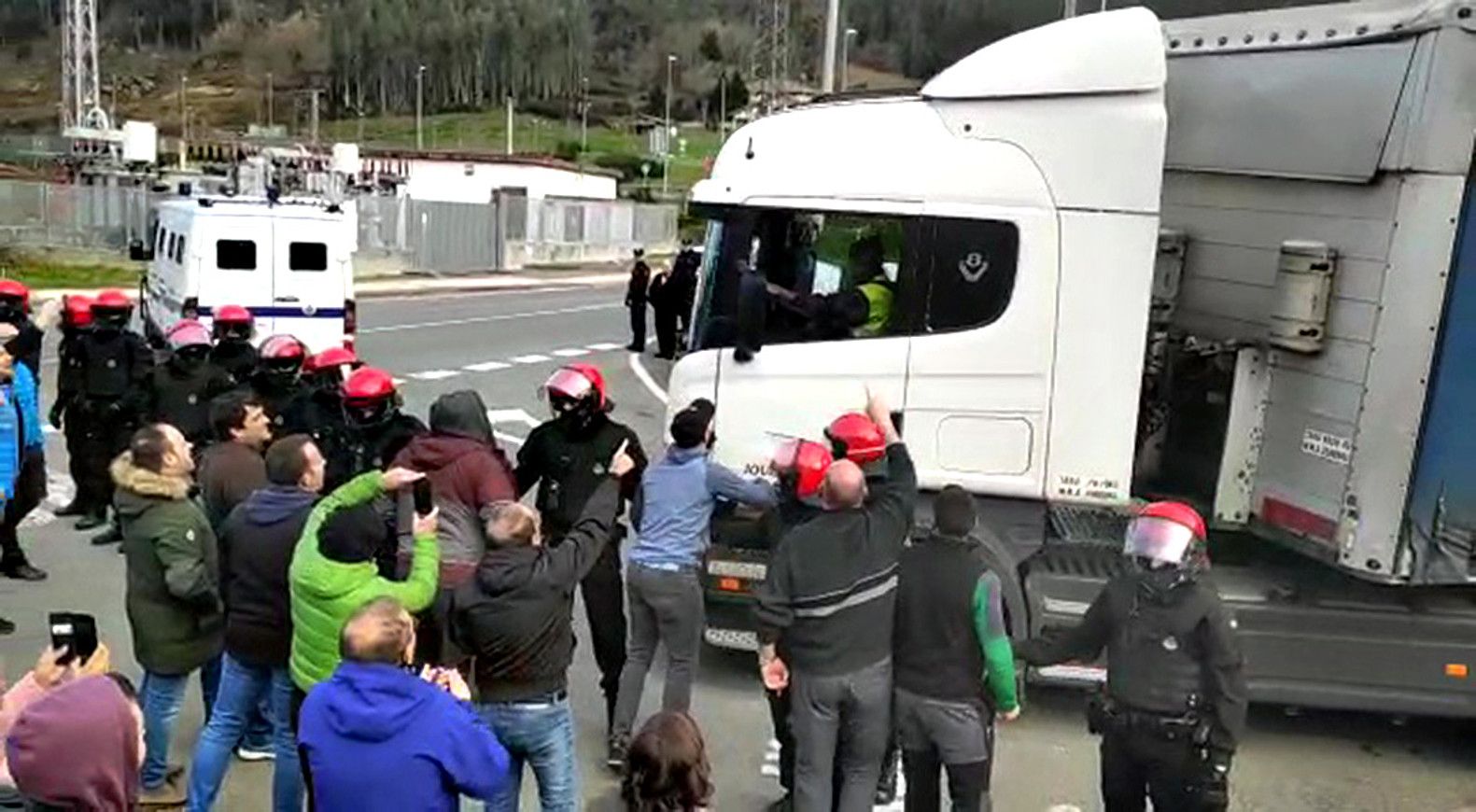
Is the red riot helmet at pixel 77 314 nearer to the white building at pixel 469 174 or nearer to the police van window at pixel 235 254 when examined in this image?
the police van window at pixel 235 254

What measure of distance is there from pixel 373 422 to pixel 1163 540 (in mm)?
3526

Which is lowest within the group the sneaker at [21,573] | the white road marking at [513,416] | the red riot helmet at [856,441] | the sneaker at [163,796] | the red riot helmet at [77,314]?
the white road marking at [513,416]

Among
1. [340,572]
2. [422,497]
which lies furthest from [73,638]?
[422,497]

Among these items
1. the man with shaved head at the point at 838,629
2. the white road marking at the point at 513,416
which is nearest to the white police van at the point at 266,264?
the white road marking at the point at 513,416

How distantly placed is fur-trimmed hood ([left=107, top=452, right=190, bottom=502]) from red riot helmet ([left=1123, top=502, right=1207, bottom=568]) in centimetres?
346

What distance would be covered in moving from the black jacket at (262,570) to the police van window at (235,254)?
10419 millimetres

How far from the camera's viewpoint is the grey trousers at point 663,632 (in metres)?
5.99

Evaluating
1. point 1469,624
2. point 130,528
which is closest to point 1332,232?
point 1469,624

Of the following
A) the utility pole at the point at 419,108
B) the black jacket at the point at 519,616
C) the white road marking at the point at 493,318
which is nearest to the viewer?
the black jacket at the point at 519,616

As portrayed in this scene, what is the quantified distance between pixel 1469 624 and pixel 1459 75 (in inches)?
102

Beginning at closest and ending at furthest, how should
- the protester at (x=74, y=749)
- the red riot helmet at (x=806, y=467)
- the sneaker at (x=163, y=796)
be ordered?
the protester at (x=74, y=749)
the red riot helmet at (x=806, y=467)
the sneaker at (x=163, y=796)

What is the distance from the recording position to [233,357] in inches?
350

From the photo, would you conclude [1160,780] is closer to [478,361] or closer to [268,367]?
[268,367]

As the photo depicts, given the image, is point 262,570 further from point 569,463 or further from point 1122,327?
point 1122,327
